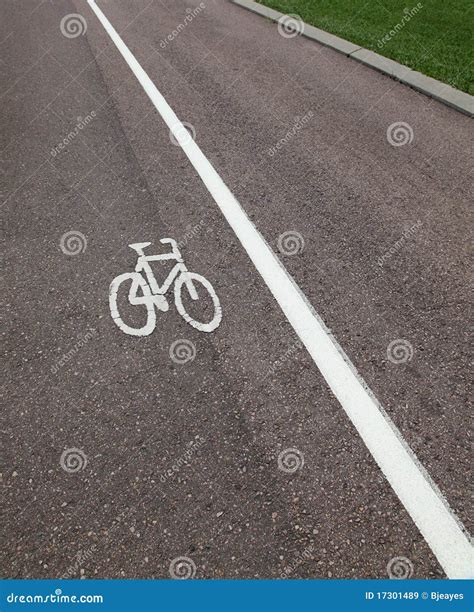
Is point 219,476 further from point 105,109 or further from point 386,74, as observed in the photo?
point 386,74

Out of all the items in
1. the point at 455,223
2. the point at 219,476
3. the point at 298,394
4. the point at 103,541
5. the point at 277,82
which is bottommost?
the point at 103,541

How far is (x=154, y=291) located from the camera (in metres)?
4.12

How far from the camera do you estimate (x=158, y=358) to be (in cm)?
359

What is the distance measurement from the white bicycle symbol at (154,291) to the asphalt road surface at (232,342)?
0.04 metres

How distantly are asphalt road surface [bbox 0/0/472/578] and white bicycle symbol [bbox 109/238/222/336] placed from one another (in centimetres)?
4

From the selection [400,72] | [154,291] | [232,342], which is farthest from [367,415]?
[400,72]

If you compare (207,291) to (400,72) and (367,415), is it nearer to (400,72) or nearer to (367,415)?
(367,415)

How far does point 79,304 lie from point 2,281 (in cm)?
84

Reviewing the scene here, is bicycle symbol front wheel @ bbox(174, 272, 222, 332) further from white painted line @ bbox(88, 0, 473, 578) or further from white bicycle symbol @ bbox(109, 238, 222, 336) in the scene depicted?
white painted line @ bbox(88, 0, 473, 578)

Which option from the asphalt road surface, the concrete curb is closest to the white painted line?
the asphalt road surface

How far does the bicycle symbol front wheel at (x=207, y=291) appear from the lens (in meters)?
3.82

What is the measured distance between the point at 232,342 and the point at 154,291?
0.90m

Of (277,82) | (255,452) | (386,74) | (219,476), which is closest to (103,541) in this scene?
(219,476)

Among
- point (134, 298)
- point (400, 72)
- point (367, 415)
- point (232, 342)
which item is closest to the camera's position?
point (367, 415)
